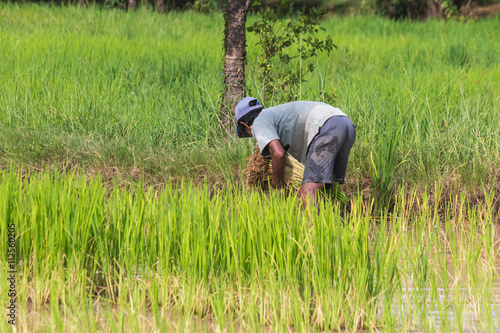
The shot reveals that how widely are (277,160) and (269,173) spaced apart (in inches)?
15.0

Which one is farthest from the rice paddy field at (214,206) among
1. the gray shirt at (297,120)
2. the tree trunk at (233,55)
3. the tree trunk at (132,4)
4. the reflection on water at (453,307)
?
the tree trunk at (132,4)

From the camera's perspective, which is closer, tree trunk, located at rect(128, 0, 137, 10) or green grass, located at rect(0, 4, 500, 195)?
green grass, located at rect(0, 4, 500, 195)

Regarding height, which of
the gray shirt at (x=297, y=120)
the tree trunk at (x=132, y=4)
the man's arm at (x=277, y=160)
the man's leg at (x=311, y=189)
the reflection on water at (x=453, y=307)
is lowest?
the reflection on water at (x=453, y=307)

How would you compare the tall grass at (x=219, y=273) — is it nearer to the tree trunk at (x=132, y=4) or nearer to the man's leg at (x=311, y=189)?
the man's leg at (x=311, y=189)

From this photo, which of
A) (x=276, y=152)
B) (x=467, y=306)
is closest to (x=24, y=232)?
(x=276, y=152)

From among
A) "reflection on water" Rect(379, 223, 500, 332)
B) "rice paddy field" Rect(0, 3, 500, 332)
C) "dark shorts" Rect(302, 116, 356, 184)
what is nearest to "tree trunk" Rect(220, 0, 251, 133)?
"rice paddy field" Rect(0, 3, 500, 332)

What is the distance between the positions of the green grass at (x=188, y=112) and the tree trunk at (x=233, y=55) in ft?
0.48

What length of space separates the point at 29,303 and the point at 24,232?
36 centimetres

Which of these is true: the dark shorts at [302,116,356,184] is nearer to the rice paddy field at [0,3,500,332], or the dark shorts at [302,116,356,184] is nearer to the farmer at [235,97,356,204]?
the farmer at [235,97,356,204]

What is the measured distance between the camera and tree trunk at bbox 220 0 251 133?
5172 mm

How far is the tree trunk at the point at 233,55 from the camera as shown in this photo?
17.0 feet

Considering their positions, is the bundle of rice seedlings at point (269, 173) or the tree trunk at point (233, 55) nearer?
the bundle of rice seedlings at point (269, 173)

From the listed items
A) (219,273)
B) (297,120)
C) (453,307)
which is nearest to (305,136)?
(297,120)

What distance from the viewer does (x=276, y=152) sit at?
3.56m
